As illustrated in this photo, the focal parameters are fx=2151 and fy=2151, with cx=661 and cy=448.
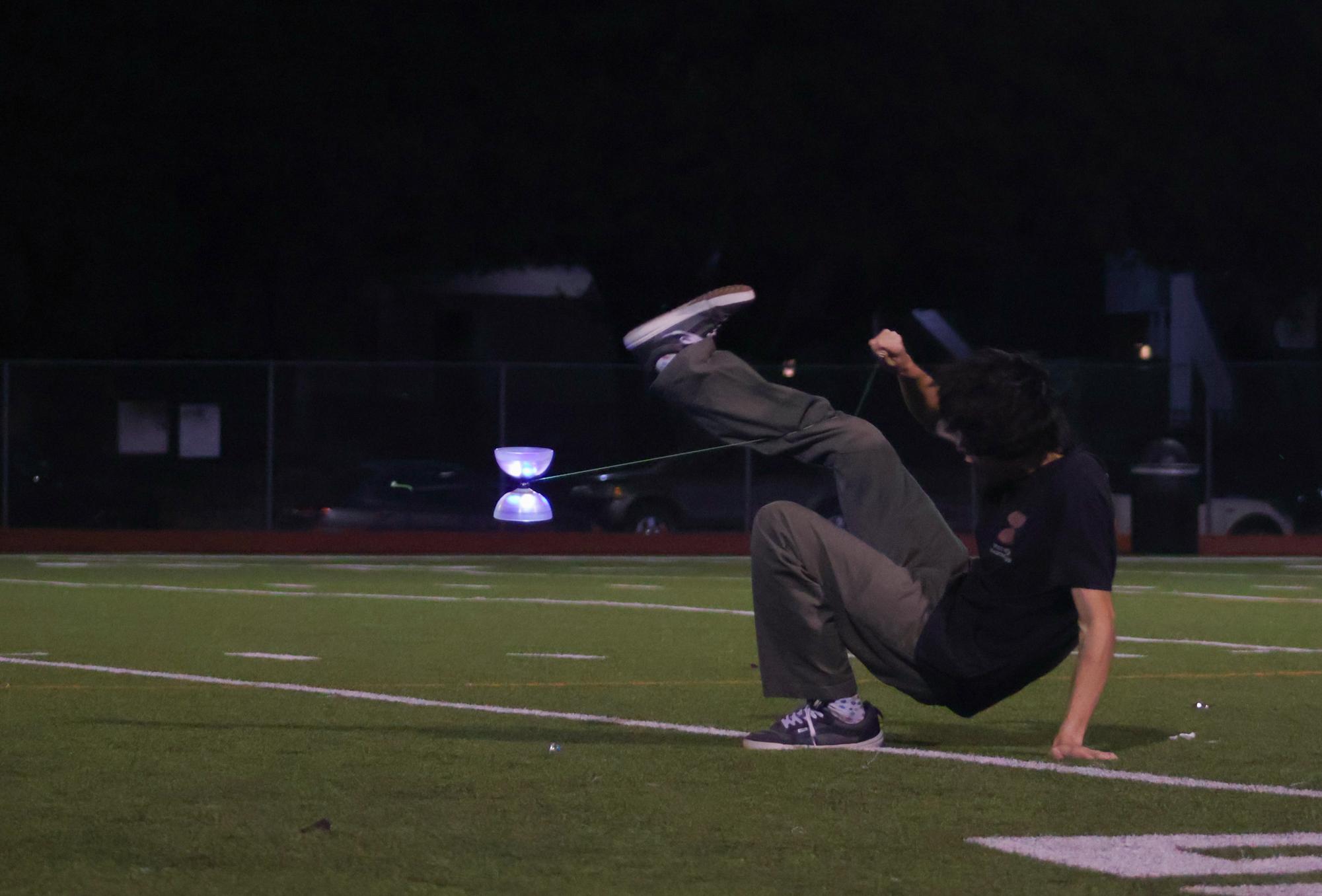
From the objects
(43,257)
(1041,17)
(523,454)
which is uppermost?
(1041,17)

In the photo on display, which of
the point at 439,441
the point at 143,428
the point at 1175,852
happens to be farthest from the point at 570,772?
the point at 143,428

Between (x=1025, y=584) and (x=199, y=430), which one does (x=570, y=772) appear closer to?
(x=1025, y=584)

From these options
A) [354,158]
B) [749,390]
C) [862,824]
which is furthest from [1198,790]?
[354,158]

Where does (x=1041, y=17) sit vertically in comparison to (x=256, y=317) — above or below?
above

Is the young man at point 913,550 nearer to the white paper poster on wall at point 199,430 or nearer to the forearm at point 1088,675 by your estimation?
the forearm at point 1088,675

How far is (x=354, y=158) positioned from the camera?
31.8 meters

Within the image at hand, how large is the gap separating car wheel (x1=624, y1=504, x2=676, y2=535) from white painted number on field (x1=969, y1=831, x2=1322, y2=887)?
22311 mm

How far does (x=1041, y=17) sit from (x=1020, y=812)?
29.0m

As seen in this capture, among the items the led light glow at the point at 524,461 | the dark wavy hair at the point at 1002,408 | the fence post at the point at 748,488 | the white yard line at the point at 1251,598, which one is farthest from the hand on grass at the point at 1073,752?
Result: the fence post at the point at 748,488

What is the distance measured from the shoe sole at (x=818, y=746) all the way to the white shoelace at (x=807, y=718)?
0.04m

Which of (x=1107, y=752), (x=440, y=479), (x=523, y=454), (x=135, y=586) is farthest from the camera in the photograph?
(x=440, y=479)

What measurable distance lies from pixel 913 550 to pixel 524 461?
168 cm

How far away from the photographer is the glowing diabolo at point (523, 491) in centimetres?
763

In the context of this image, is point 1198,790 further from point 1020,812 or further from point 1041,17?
point 1041,17
